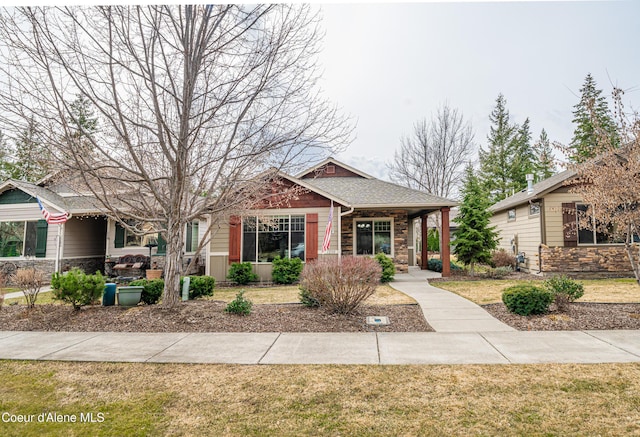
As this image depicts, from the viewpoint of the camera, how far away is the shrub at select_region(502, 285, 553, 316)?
22.1 ft

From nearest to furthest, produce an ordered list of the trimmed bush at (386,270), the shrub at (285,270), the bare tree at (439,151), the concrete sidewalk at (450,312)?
the concrete sidewalk at (450,312) → the trimmed bush at (386,270) → the shrub at (285,270) → the bare tree at (439,151)

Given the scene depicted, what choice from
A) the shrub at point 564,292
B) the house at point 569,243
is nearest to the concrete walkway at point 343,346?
the shrub at point 564,292

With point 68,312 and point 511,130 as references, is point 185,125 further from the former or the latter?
point 511,130

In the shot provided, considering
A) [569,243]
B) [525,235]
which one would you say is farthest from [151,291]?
[525,235]

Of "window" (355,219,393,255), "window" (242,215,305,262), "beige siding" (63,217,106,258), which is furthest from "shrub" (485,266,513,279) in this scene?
"beige siding" (63,217,106,258)

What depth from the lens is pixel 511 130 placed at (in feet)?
116

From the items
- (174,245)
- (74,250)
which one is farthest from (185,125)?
(74,250)

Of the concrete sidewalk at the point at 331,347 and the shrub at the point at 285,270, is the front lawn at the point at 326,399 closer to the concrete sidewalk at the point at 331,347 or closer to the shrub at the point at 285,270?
the concrete sidewalk at the point at 331,347

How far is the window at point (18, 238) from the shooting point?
47.7ft

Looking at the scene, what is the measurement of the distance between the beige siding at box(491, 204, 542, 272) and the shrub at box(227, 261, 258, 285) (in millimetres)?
11242

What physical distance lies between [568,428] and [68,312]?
860 cm

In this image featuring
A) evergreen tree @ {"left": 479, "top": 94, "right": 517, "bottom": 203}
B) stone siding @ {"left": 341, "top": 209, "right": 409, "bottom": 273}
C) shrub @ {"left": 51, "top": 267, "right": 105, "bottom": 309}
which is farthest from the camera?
evergreen tree @ {"left": 479, "top": 94, "right": 517, "bottom": 203}

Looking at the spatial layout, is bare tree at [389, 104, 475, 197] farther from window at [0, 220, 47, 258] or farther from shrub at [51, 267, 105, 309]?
shrub at [51, 267, 105, 309]

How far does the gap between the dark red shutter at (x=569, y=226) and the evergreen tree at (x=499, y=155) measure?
22.0m
